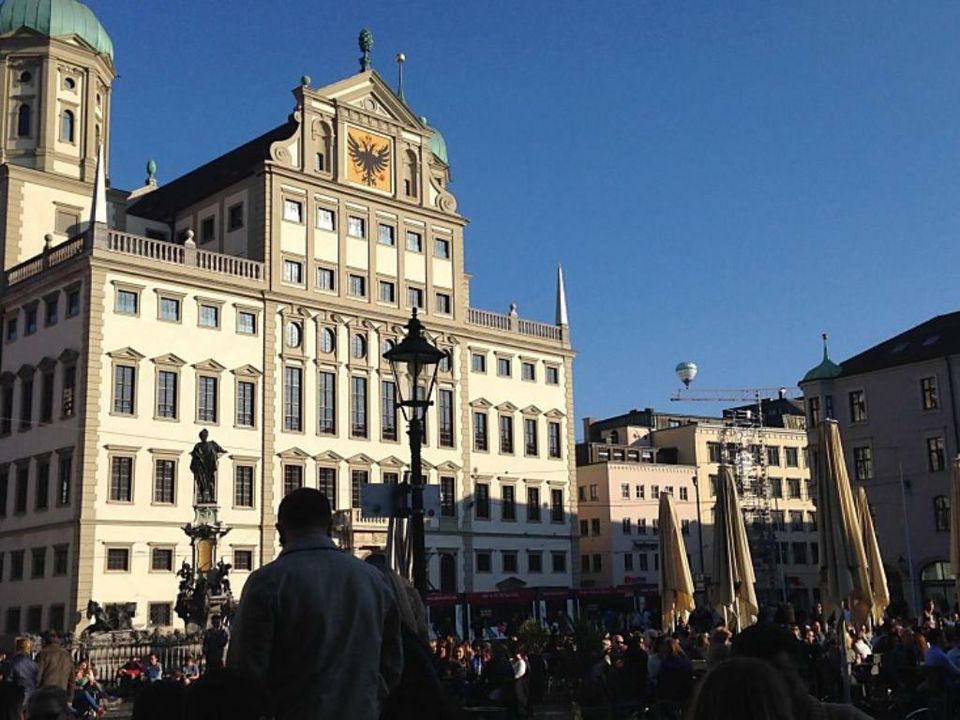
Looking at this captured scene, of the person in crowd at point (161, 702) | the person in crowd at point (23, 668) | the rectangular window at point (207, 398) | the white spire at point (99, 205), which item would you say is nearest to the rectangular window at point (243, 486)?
the rectangular window at point (207, 398)

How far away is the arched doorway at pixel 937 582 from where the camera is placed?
5641 cm

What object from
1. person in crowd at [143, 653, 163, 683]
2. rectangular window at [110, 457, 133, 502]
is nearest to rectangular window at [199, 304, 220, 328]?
rectangular window at [110, 457, 133, 502]

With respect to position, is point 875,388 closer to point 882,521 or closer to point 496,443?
point 882,521

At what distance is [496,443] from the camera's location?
62594mm

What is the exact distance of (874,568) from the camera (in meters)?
28.9

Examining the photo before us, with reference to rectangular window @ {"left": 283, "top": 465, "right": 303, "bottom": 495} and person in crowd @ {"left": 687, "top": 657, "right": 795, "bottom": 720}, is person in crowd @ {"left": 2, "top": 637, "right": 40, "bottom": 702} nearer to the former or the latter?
person in crowd @ {"left": 687, "top": 657, "right": 795, "bottom": 720}

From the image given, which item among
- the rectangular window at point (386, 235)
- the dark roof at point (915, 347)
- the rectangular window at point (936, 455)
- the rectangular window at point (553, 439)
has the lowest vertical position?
the rectangular window at point (936, 455)

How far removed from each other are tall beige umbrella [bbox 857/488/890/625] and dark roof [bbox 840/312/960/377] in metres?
29.5

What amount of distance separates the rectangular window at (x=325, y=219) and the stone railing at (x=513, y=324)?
9.41m

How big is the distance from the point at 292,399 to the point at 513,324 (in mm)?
15304

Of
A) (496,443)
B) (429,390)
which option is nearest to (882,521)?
(496,443)

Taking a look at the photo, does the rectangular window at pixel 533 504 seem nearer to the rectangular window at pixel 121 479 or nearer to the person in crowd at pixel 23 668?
the rectangular window at pixel 121 479

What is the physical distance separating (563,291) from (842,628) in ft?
164

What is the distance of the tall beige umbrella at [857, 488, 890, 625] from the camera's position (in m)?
26.8
